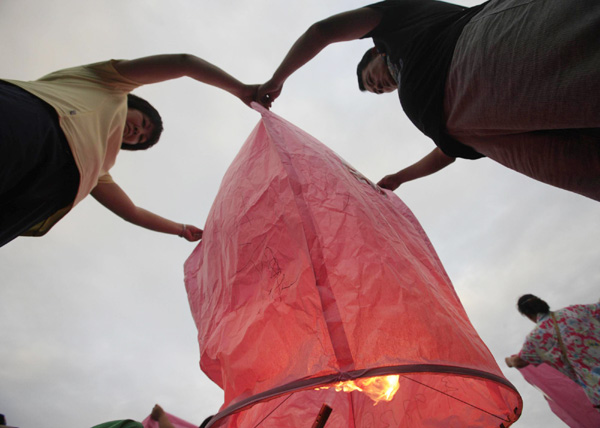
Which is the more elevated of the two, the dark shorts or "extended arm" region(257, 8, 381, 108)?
"extended arm" region(257, 8, 381, 108)

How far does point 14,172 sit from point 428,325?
800 mm

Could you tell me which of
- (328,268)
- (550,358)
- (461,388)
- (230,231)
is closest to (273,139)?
(230,231)

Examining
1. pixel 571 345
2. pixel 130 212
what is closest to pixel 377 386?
pixel 130 212

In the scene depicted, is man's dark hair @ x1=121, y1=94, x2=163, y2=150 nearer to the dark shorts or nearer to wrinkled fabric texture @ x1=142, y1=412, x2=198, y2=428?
the dark shorts

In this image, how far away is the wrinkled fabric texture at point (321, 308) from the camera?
19.2 inches

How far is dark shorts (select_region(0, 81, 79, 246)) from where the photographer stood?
0.51 metres

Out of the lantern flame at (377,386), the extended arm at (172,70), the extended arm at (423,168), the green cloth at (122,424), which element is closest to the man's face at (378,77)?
the extended arm at (423,168)

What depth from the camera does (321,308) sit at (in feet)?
1.71

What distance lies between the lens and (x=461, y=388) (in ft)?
2.41

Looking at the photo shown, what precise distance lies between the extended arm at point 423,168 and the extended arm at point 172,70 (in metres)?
0.76

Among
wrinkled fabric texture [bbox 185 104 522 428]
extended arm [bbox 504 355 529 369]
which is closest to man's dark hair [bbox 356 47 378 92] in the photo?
wrinkled fabric texture [bbox 185 104 522 428]

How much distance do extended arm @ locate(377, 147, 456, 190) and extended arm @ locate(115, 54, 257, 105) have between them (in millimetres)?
760

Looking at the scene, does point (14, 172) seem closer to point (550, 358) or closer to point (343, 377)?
point (343, 377)

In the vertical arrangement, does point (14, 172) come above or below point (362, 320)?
above
